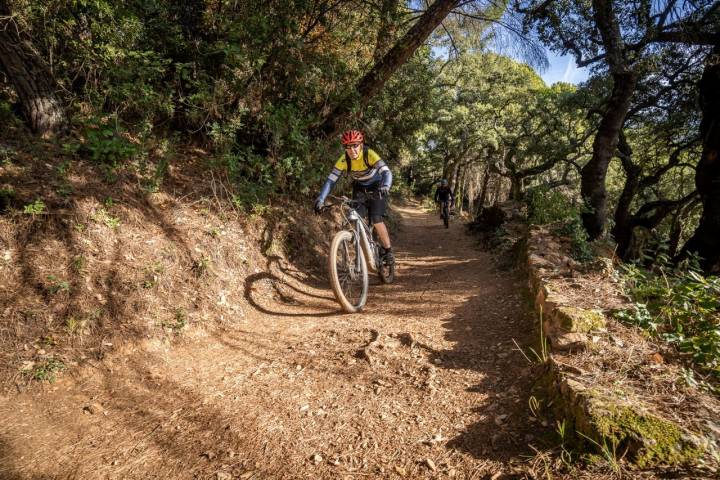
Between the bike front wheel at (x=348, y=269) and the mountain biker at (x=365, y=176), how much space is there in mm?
641

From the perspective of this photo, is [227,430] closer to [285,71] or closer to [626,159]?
[285,71]

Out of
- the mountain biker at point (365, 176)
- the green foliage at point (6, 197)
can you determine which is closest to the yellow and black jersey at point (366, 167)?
the mountain biker at point (365, 176)

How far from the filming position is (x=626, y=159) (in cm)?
1224

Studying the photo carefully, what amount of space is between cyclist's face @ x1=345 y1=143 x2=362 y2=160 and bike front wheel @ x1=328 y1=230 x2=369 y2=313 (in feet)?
4.00

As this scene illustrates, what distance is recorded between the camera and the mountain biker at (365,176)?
16.4ft

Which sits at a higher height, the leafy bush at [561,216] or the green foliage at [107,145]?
the green foliage at [107,145]

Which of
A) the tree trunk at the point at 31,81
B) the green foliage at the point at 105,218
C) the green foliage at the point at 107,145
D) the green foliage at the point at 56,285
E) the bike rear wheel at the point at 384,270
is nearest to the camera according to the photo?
the green foliage at the point at 56,285

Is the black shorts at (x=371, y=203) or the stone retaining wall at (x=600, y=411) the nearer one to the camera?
the stone retaining wall at (x=600, y=411)

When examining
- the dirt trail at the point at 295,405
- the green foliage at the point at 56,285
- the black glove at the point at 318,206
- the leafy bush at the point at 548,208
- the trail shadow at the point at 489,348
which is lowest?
the dirt trail at the point at 295,405

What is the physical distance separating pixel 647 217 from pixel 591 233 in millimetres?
5883

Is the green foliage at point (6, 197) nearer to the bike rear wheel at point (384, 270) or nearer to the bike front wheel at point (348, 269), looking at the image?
the bike front wheel at point (348, 269)

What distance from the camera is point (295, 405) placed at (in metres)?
2.75

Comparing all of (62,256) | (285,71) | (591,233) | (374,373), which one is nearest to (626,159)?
(591,233)

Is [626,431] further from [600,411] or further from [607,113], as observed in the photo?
[607,113]
